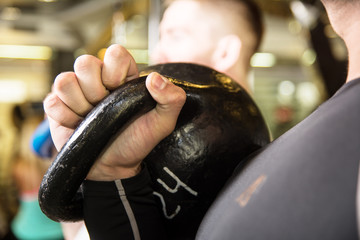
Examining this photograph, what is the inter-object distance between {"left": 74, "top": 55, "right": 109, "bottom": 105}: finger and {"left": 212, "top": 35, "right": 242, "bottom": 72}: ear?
0.57 metres

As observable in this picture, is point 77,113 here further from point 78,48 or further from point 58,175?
point 78,48

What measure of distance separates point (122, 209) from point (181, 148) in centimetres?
12

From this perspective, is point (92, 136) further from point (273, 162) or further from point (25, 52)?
point (25, 52)

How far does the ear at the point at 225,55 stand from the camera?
1006 mm

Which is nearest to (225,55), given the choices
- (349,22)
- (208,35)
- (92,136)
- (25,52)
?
(208,35)

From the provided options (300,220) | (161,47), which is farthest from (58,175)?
(161,47)

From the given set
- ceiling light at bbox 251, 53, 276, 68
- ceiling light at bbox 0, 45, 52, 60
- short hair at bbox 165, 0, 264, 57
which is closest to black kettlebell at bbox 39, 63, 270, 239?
short hair at bbox 165, 0, 264, 57

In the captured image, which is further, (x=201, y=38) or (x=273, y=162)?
(x=201, y=38)

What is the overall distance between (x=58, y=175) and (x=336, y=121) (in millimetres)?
337

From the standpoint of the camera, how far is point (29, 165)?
2672 mm

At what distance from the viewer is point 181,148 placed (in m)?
0.52

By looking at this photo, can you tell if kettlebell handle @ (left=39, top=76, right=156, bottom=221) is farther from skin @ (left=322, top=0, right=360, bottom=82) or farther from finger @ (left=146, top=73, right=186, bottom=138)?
skin @ (left=322, top=0, right=360, bottom=82)

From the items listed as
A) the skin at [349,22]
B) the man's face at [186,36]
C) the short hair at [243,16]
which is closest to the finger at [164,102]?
the skin at [349,22]

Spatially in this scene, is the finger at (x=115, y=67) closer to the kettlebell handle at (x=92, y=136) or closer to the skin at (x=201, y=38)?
the kettlebell handle at (x=92, y=136)
